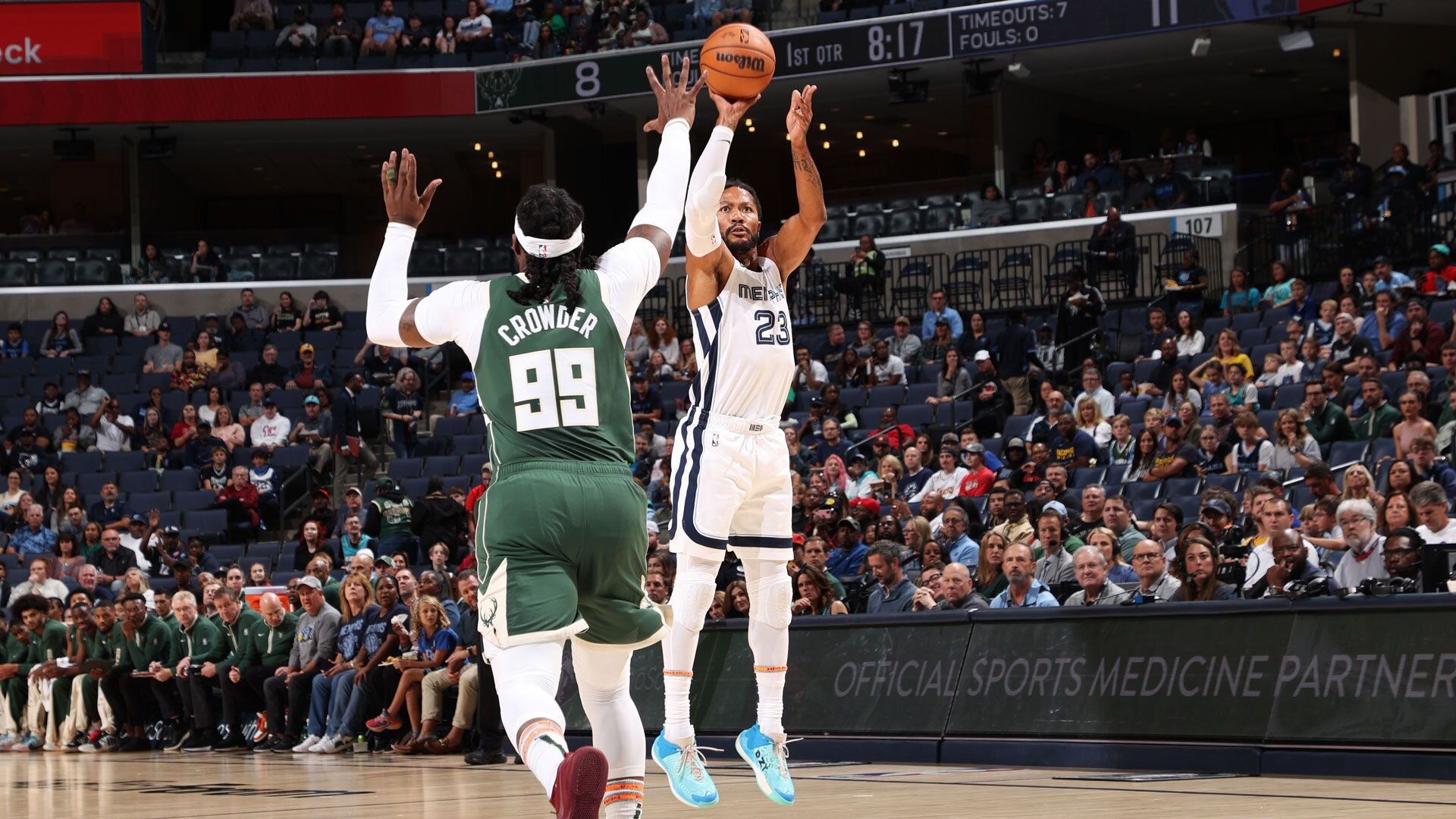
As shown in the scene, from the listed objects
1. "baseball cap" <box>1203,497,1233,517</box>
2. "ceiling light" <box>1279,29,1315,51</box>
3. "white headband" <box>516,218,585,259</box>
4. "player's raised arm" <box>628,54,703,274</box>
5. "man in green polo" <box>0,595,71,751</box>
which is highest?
"ceiling light" <box>1279,29,1315,51</box>

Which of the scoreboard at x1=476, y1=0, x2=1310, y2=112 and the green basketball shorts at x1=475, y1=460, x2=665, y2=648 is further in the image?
the scoreboard at x1=476, y1=0, x2=1310, y2=112

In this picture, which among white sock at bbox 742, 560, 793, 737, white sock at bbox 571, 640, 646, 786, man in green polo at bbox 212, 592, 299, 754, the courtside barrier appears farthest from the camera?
man in green polo at bbox 212, 592, 299, 754

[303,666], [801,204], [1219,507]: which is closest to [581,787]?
[801,204]

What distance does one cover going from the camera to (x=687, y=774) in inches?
298

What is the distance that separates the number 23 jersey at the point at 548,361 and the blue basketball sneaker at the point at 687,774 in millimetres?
2411

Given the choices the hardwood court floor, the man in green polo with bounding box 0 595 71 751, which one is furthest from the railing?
the man in green polo with bounding box 0 595 71 751

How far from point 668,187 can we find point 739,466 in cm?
206

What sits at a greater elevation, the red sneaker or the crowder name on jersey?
the crowder name on jersey

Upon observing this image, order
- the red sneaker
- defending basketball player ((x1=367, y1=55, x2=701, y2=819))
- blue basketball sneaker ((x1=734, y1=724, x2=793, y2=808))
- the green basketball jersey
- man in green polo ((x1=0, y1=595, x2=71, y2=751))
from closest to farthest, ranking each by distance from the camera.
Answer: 1. the red sneaker
2. defending basketball player ((x1=367, y1=55, x2=701, y2=819))
3. the green basketball jersey
4. blue basketball sneaker ((x1=734, y1=724, x2=793, y2=808))
5. man in green polo ((x1=0, y1=595, x2=71, y2=751))

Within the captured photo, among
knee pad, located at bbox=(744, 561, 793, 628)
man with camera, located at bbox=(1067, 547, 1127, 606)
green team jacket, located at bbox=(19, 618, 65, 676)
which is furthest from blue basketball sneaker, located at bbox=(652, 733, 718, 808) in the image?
green team jacket, located at bbox=(19, 618, 65, 676)

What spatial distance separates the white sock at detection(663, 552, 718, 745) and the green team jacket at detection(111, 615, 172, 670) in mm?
9476

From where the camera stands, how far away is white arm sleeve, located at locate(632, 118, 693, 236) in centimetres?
583

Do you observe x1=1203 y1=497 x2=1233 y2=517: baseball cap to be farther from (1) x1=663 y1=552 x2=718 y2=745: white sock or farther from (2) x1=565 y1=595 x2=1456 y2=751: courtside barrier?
(1) x1=663 y1=552 x2=718 y2=745: white sock

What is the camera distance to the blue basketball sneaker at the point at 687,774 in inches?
295
